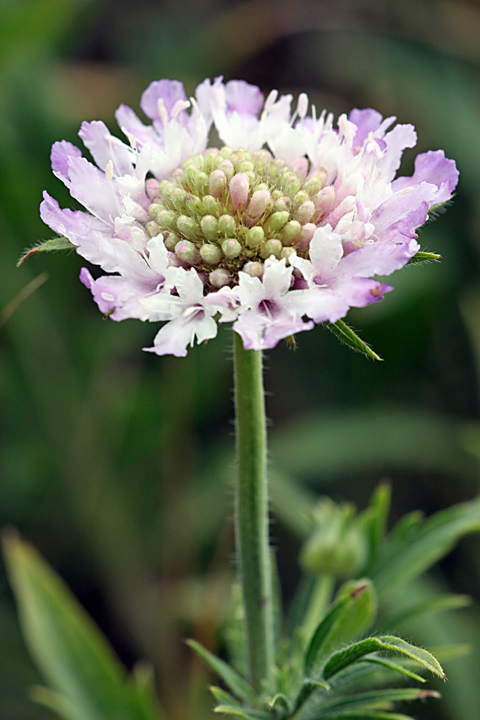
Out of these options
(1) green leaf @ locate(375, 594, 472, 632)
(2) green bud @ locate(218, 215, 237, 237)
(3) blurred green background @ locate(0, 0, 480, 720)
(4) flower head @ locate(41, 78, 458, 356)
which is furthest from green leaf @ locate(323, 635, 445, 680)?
(3) blurred green background @ locate(0, 0, 480, 720)

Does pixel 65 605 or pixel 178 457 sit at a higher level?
pixel 178 457

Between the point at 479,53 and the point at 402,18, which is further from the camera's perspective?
the point at 402,18

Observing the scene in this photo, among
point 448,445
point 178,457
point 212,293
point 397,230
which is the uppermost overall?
point 397,230

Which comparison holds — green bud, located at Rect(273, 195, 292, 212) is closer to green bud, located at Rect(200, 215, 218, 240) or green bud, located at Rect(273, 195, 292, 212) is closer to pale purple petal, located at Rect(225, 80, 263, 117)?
green bud, located at Rect(200, 215, 218, 240)

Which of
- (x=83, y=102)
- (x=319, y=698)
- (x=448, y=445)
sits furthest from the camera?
(x=83, y=102)

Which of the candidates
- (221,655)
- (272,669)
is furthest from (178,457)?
(272,669)

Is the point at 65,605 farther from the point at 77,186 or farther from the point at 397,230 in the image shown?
the point at 397,230
